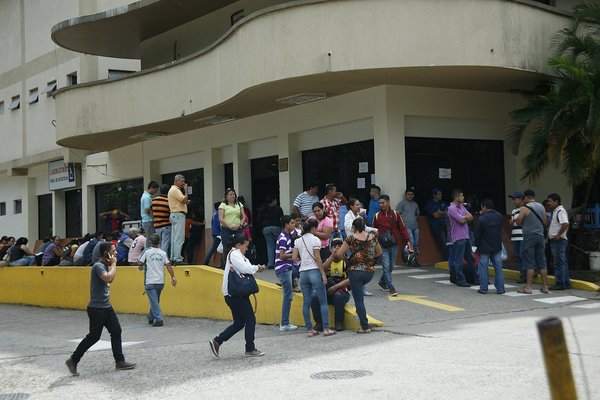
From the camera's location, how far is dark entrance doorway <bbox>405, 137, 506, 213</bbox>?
18.6 m

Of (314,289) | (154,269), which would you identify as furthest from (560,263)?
(154,269)

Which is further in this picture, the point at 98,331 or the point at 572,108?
the point at 572,108

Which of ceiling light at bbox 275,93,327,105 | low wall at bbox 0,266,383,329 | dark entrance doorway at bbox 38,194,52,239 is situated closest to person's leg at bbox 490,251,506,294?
low wall at bbox 0,266,383,329

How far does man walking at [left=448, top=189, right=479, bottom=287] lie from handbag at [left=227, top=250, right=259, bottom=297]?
5816 millimetres

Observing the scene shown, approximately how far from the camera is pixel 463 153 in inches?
763

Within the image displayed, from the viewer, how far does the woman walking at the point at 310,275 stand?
11.8 metres

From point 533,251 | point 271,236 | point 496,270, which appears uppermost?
point 271,236

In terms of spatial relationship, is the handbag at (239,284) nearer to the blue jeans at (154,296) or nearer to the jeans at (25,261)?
the blue jeans at (154,296)

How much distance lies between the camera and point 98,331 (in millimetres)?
10047

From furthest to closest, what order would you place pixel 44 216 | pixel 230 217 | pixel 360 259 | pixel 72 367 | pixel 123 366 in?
1. pixel 44 216
2. pixel 230 217
3. pixel 360 259
4. pixel 123 366
5. pixel 72 367

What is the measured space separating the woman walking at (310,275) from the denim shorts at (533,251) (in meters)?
4.72

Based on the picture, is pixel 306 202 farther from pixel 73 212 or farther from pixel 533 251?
pixel 73 212

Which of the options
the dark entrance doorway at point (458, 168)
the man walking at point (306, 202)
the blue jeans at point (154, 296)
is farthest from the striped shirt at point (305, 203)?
the blue jeans at point (154, 296)

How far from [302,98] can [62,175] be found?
15.8m
